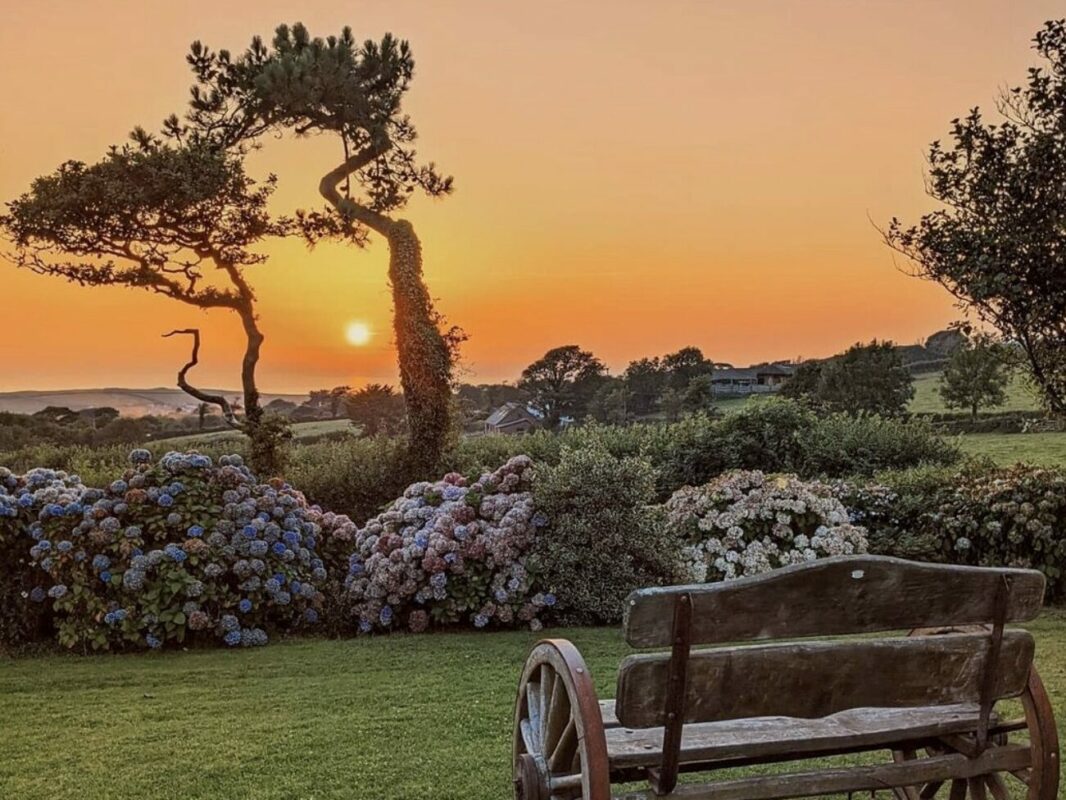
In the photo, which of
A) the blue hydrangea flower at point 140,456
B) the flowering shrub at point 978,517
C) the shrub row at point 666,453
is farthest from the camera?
the shrub row at point 666,453

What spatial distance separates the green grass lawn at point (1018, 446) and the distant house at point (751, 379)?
5591mm

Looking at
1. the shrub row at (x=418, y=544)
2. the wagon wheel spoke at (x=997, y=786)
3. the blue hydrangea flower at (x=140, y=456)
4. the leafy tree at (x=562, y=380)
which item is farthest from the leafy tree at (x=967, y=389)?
the wagon wheel spoke at (x=997, y=786)

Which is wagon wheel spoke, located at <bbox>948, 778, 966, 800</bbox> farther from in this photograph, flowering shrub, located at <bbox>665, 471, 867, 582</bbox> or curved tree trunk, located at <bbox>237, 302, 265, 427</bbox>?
curved tree trunk, located at <bbox>237, 302, 265, 427</bbox>

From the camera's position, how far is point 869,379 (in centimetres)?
3219

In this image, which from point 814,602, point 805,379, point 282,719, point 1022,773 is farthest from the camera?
point 805,379

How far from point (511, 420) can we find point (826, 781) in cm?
1553

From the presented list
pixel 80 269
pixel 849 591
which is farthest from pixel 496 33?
pixel 849 591

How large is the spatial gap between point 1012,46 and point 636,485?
637 centimetres

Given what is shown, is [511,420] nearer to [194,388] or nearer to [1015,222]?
[194,388]

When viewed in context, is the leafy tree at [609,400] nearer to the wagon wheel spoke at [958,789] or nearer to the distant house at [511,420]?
the distant house at [511,420]

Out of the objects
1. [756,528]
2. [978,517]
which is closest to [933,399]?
[978,517]

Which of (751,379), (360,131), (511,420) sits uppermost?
(360,131)

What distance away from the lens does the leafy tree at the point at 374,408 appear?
1672 centimetres

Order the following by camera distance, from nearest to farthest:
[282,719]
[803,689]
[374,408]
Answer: [803,689], [282,719], [374,408]
